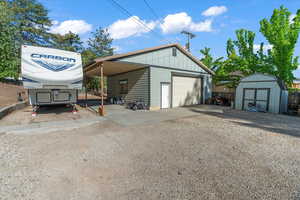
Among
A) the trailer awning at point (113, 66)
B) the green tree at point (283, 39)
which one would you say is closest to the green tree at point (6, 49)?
the trailer awning at point (113, 66)

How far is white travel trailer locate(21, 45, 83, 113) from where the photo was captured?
6289 mm

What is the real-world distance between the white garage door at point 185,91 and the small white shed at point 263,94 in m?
3.37

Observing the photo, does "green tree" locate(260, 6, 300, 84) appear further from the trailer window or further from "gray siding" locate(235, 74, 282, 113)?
the trailer window

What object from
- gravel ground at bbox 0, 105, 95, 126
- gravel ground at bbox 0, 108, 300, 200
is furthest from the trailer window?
gravel ground at bbox 0, 108, 300, 200

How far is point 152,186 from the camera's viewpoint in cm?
207

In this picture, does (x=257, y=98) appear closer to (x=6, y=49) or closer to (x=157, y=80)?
(x=157, y=80)

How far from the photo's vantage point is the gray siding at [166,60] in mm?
9056

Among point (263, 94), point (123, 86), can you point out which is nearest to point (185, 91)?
point (263, 94)

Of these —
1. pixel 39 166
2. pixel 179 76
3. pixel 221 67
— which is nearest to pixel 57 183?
pixel 39 166

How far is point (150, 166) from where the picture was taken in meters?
2.62

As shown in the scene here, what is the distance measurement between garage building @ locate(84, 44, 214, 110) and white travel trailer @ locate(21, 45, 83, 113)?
1.50 metres

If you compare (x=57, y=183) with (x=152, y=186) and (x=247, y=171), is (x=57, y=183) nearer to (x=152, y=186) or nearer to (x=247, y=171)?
(x=152, y=186)

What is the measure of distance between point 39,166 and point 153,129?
3.37 meters

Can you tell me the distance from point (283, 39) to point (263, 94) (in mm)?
4960
